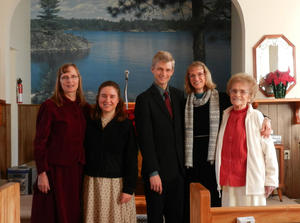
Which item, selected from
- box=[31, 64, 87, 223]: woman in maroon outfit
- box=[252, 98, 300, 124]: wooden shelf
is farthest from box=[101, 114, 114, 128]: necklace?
box=[252, 98, 300, 124]: wooden shelf

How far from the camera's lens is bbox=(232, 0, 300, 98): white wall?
14.6 feet

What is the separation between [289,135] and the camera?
15.6ft

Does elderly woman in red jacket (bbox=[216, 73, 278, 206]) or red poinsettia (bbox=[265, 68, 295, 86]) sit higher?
red poinsettia (bbox=[265, 68, 295, 86])

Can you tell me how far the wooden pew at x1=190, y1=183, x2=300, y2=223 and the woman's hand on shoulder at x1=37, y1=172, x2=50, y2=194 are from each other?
1313 mm

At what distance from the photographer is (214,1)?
6125 mm

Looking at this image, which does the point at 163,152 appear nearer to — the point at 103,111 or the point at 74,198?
the point at 103,111

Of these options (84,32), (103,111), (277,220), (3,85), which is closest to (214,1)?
(84,32)

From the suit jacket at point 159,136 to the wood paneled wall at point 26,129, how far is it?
371cm

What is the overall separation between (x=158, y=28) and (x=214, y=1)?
1.05m

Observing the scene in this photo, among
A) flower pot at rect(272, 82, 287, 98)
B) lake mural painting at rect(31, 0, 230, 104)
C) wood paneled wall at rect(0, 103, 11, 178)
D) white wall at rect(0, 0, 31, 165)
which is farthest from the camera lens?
lake mural painting at rect(31, 0, 230, 104)

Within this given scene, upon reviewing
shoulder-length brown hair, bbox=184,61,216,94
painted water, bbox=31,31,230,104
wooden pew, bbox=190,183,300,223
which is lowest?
wooden pew, bbox=190,183,300,223

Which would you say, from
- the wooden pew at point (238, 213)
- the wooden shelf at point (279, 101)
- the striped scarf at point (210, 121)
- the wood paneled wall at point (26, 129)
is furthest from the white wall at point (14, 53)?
the wooden pew at point (238, 213)

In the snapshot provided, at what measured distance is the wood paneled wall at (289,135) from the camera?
471cm

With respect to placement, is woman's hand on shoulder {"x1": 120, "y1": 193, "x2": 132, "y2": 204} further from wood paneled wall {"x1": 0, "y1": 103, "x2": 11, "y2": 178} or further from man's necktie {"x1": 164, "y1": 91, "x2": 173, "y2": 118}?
wood paneled wall {"x1": 0, "y1": 103, "x2": 11, "y2": 178}
